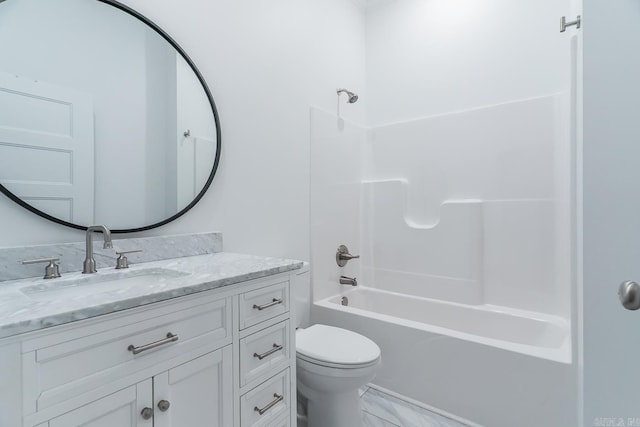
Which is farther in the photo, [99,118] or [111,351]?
[99,118]

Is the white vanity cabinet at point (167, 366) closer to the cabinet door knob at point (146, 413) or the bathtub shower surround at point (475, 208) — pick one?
the cabinet door knob at point (146, 413)

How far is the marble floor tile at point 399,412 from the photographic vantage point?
162 centimetres

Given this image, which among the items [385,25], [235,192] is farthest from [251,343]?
[385,25]

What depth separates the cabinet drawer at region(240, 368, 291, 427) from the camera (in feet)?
3.45

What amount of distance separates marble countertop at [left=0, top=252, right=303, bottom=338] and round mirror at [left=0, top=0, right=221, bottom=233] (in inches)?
9.1

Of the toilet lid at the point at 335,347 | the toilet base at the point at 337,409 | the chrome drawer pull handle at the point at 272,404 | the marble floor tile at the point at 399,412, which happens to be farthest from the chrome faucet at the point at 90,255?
the marble floor tile at the point at 399,412

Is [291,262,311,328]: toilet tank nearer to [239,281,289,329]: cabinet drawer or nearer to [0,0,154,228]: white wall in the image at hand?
[239,281,289,329]: cabinet drawer

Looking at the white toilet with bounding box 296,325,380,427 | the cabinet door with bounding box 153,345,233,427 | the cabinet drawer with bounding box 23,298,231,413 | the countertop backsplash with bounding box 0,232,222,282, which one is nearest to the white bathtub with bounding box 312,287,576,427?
the white toilet with bounding box 296,325,380,427

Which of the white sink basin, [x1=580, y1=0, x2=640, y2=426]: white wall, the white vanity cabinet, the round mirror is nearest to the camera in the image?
the white vanity cabinet

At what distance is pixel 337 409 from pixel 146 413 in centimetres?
96

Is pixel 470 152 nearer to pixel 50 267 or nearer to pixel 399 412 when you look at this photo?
pixel 399 412

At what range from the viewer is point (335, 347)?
1.50m

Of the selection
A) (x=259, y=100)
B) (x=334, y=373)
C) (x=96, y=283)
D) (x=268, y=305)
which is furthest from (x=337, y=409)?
(x=259, y=100)

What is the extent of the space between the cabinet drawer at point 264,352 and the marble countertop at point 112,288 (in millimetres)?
218
